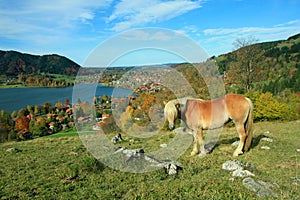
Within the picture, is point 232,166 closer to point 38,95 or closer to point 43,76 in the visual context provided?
point 38,95

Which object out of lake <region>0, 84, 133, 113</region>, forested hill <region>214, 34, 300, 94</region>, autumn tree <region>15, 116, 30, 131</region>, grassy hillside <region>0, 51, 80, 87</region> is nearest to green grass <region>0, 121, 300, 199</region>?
lake <region>0, 84, 133, 113</region>

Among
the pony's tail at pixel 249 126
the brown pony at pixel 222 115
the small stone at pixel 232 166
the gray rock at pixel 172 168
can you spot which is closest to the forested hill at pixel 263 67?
the pony's tail at pixel 249 126

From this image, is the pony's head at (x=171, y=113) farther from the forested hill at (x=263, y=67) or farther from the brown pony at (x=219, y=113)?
the forested hill at (x=263, y=67)

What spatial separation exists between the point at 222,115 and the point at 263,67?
1909 inches

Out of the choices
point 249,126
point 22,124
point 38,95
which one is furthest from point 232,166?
point 38,95

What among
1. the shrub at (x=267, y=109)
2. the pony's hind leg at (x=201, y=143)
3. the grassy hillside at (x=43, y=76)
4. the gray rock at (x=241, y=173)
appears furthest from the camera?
the grassy hillside at (x=43, y=76)

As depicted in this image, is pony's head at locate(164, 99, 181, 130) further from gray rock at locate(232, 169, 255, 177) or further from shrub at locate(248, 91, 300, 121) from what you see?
shrub at locate(248, 91, 300, 121)

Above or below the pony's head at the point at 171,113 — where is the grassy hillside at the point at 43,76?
above

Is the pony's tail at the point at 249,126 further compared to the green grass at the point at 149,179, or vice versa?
A: the pony's tail at the point at 249,126

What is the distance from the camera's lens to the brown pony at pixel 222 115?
8.16 metres

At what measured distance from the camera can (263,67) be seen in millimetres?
50062

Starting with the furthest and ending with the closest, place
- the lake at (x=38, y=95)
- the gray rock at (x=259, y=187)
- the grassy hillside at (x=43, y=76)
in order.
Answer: the grassy hillside at (x=43, y=76), the lake at (x=38, y=95), the gray rock at (x=259, y=187)

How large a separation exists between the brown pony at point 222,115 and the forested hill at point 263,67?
24.3 meters

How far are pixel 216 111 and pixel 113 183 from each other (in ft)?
15.2
